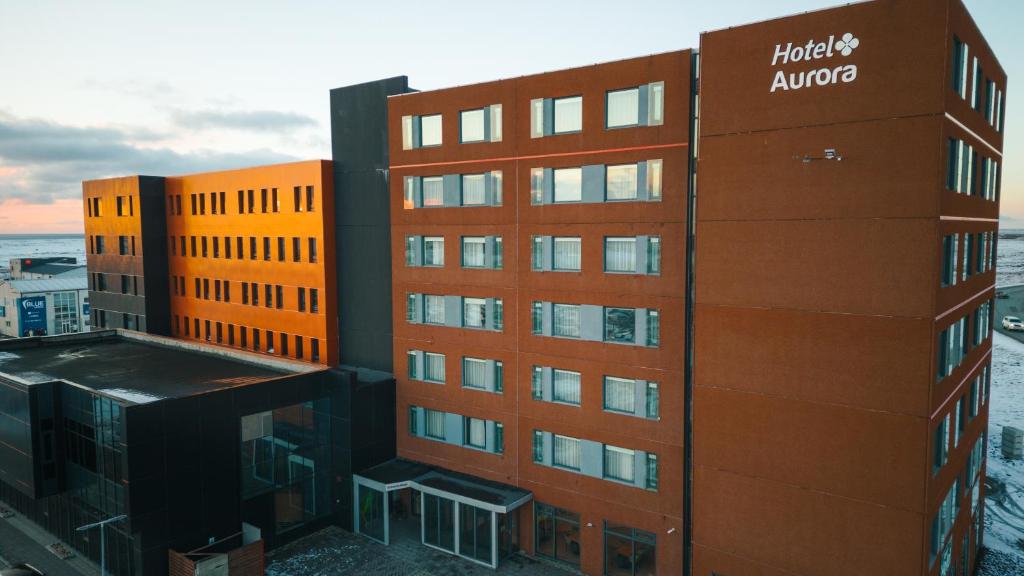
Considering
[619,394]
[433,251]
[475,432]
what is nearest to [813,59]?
[619,394]

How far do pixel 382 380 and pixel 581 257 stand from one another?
13019 mm

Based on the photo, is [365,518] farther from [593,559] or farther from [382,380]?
[593,559]

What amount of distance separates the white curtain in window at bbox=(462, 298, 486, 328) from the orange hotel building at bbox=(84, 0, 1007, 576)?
0.21 metres

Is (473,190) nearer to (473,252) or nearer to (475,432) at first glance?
(473,252)

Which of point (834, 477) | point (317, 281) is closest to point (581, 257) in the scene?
point (834, 477)

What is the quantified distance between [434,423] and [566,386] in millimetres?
8382

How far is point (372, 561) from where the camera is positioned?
29.6 metres

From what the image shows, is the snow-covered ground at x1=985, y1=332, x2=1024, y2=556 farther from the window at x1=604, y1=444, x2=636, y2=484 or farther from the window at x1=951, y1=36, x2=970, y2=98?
the window at x1=951, y1=36, x2=970, y2=98

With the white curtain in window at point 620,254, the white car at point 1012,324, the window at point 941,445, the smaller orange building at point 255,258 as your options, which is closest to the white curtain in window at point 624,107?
the white curtain in window at point 620,254

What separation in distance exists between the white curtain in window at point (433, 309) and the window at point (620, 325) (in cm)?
925

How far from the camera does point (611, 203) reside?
87.4 feet

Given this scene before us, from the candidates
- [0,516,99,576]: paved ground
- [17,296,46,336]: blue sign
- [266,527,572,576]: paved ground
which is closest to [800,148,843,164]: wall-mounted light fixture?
[266,527,572,576]: paved ground

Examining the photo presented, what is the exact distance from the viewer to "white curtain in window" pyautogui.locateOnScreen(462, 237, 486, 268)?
30875 mm

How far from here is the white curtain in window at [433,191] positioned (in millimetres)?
31984
